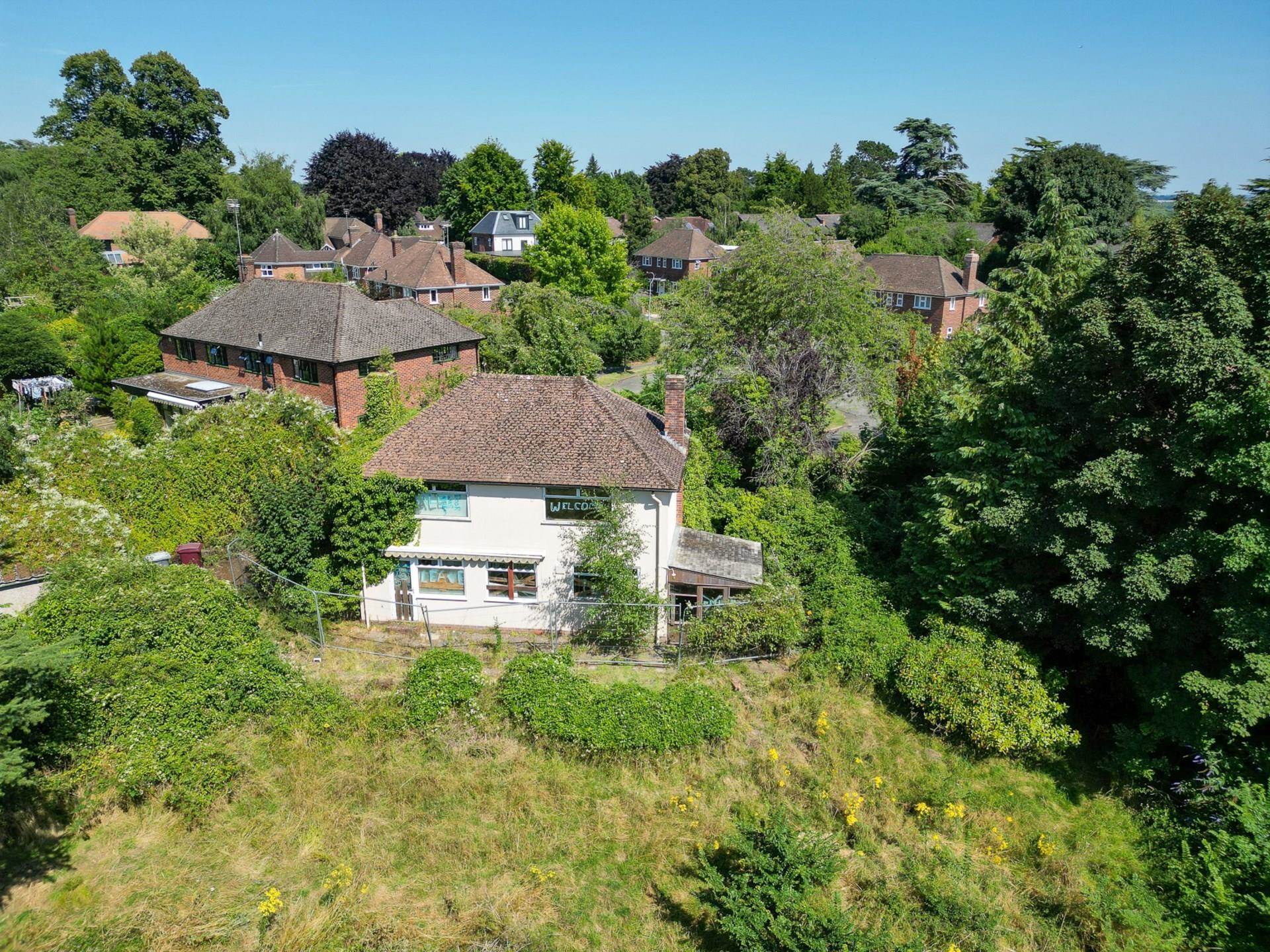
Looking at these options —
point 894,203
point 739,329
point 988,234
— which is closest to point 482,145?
point 894,203

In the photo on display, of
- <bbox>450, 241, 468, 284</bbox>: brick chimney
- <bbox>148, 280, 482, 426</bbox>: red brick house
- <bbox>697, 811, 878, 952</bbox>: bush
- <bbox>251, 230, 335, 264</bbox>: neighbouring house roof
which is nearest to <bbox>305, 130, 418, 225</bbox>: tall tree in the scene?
<bbox>251, 230, 335, 264</bbox>: neighbouring house roof

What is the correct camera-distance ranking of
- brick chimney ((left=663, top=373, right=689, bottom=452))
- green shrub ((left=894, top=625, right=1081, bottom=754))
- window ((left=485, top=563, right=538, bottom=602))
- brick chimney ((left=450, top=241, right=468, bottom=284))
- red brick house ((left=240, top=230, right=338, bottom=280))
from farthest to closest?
1. red brick house ((left=240, top=230, right=338, bottom=280))
2. brick chimney ((left=450, top=241, right=468, bottom=284))
3. brick chimney ((left=663, top=373, right=689, bottom=452))
4. window ((left=485, top=563, right=538, bottom=602))
5. green shrub ((left=894, top=625, right=1081, bottom=754))

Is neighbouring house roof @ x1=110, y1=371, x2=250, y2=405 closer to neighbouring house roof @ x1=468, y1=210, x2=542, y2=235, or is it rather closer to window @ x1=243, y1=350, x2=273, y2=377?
window @ x1=243, y1=350, x2=273, y2=377

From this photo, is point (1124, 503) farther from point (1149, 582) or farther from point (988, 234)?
point (988, 234)

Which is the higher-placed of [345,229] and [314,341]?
[345,229]

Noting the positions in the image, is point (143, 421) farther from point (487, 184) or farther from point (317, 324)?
point (487, 184)

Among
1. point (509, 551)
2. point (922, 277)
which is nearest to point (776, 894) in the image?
point (509, 551)
